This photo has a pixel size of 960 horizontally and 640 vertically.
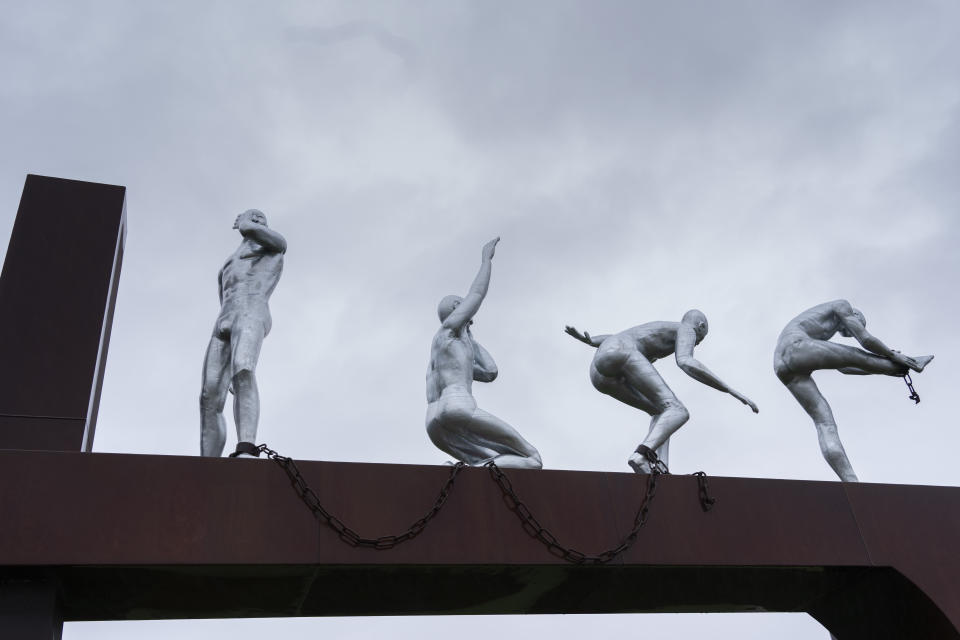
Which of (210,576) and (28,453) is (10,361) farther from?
(210,576)

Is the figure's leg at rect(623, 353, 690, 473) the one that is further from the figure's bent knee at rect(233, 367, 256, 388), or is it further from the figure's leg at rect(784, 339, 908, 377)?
the figure's bent knee at rect(233, 367, 256, 388)

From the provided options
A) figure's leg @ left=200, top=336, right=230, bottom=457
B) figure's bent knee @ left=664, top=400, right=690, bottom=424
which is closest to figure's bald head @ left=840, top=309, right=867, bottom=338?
figure's bent knee @ left=664, top=400, right=690, bottom=424

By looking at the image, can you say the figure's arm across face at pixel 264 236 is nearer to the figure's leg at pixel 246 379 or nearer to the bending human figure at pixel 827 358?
the figure's leg at pixel 246 379

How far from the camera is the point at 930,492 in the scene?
8398 millimetres

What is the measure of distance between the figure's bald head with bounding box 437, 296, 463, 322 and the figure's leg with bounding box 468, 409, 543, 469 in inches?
46.0

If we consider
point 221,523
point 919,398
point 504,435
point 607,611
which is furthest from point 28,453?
point 919,398

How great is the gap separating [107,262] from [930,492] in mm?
7172

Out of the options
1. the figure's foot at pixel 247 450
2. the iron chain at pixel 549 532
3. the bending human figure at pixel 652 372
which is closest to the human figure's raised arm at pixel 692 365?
the bending human figure at pixel 652 372

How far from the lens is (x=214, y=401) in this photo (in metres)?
8.26

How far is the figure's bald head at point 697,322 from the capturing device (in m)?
9.46

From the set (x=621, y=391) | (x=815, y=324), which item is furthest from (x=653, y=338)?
(x=815, y=324)

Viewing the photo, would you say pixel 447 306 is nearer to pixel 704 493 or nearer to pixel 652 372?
pixel 652 372

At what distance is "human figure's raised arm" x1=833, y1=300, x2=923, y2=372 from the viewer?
373 inches

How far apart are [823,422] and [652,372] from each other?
1.77m
